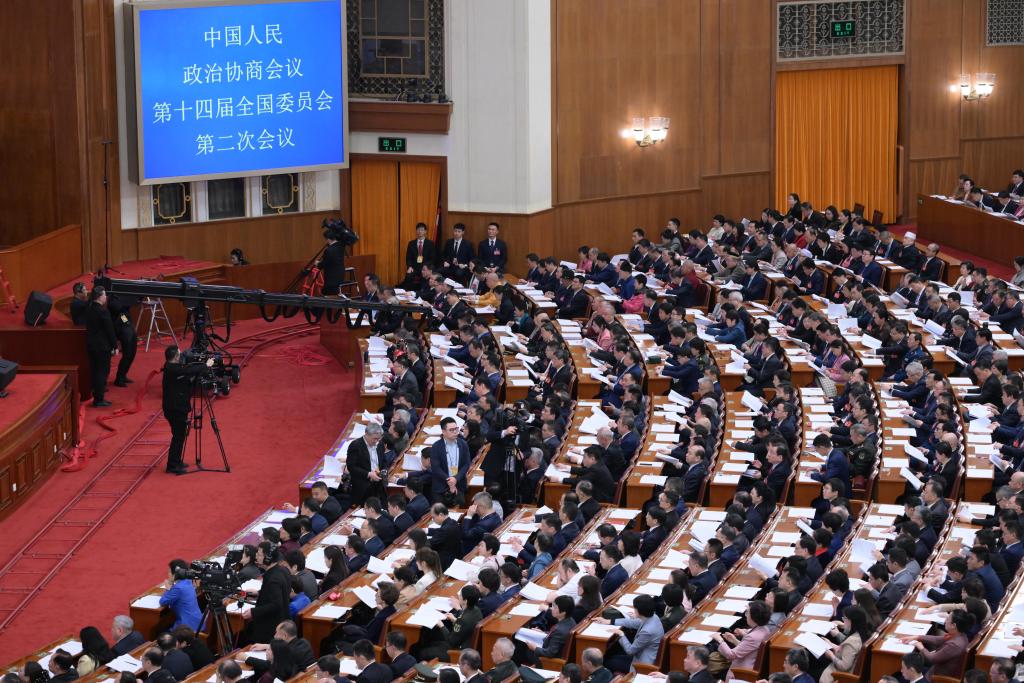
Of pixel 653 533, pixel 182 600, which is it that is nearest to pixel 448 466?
pixel 653 533

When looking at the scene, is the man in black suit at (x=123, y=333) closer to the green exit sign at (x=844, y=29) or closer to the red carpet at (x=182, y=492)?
the red carpet at (x=182, y=492)

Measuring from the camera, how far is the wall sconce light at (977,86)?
88.9 feet

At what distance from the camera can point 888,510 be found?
13219 mm

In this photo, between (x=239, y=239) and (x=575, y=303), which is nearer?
(x=575, y=303)

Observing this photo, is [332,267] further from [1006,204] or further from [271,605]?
[1006,204]

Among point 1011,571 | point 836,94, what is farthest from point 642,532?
point 836,94

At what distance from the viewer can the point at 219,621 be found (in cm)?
1155

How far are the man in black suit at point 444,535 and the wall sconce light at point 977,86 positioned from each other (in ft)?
56.6

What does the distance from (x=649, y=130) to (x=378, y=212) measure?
14.6ft

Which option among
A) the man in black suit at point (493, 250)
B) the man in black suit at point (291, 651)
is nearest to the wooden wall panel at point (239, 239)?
the man in black suit at point (493, 250)

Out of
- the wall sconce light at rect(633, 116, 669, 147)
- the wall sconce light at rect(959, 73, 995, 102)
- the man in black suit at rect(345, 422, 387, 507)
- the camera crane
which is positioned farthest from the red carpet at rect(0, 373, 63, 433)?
the wall sconce light at rect(959, 73, 995, 102)

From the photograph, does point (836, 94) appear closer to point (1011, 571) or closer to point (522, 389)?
point (522, 389)

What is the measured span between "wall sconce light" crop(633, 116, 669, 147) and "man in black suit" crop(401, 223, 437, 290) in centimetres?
385

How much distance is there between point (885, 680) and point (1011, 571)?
9.51 ft
